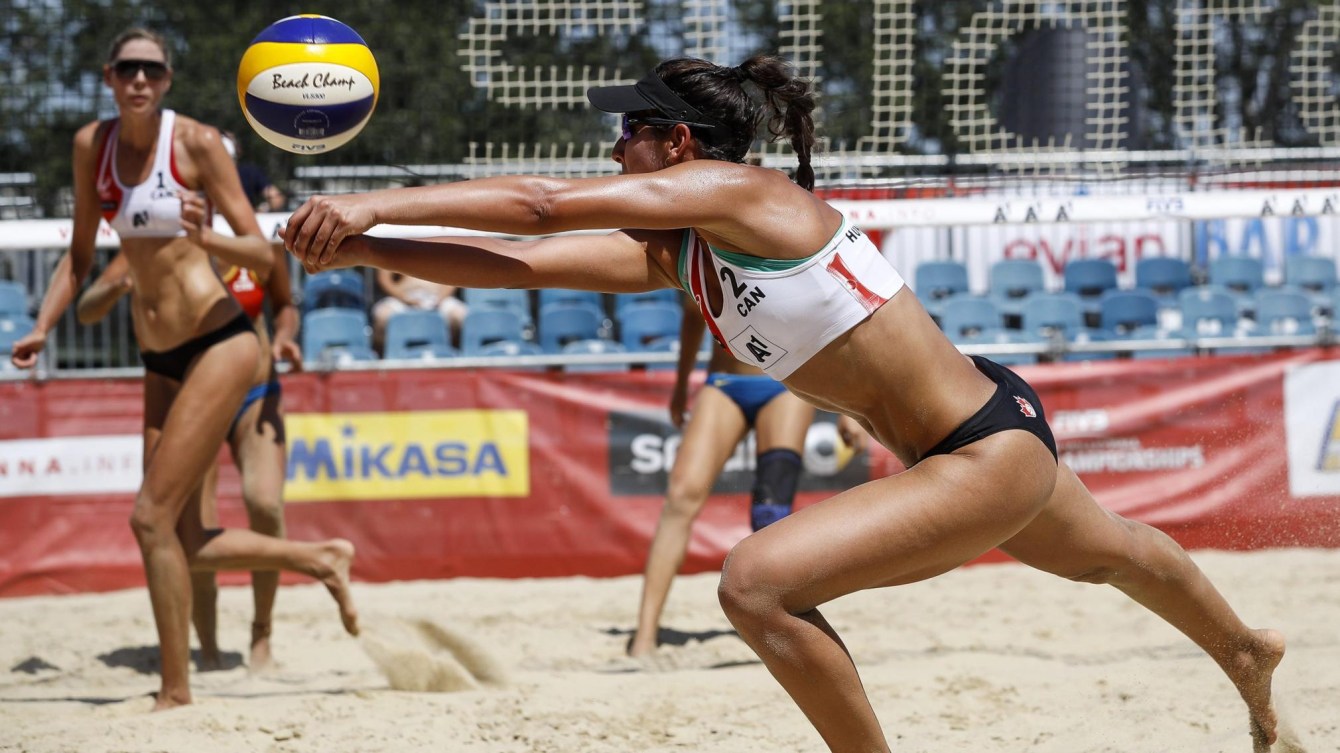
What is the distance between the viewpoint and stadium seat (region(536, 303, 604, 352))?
357 inches

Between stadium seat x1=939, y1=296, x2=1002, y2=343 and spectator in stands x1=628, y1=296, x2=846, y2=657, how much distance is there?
4.03 metres

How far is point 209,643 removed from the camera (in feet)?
17.1

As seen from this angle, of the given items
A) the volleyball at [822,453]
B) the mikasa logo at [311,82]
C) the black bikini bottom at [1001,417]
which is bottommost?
the volleyball at [822,453]

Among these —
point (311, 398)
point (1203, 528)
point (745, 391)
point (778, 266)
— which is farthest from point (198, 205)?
point (1203, 528)

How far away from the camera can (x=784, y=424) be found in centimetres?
518

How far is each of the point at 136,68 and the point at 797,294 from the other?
9.19 feet

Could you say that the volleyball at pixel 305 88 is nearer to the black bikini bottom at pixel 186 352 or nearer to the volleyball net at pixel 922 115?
the black bikini bottom at pixel 186 352

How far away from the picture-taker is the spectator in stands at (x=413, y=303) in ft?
29.3

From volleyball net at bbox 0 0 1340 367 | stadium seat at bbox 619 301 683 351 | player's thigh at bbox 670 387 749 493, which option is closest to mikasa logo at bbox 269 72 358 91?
volleyball net at bbox 0 0 1340 367

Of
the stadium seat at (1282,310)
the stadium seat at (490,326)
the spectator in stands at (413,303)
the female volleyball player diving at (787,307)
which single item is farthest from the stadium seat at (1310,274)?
the female volleyball player diving at (787,307)

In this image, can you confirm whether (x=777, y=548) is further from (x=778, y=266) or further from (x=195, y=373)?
(x=195, y=373)

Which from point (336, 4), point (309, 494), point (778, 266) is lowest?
point (309, 494)

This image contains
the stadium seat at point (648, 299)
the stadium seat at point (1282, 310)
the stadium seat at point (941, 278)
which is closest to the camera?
the stadium seat at point (1282, 310)

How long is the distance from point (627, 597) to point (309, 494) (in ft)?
6.36
